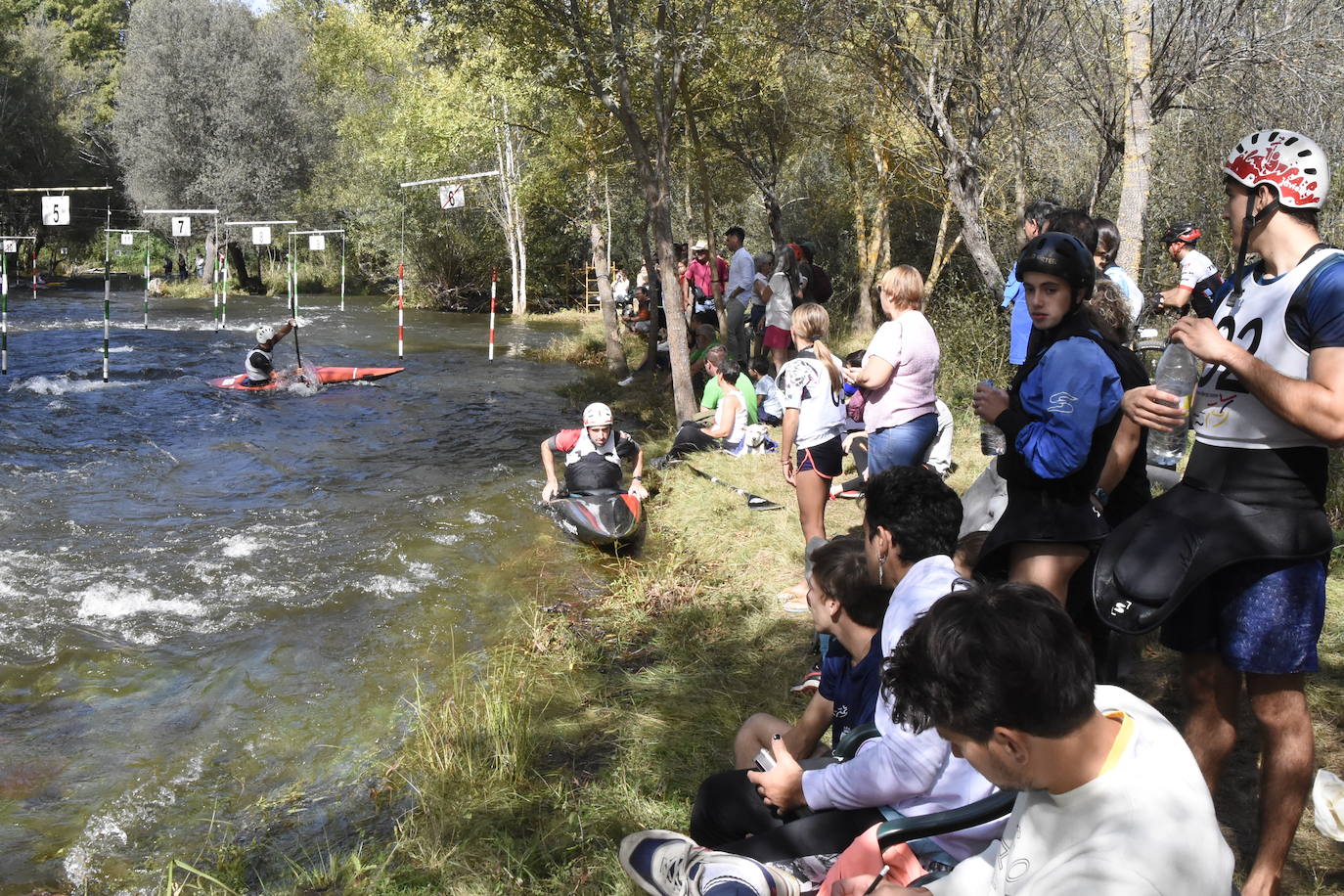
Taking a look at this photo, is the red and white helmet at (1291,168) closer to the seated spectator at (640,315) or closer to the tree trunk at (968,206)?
the tree trunk at (968,206)

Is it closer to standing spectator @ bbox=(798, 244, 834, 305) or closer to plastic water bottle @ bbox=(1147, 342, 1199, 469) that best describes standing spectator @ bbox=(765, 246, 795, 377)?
standing spectator @ bbox=(798, 244, 834, 305)

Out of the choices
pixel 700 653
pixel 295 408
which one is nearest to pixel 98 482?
pixel 295 408

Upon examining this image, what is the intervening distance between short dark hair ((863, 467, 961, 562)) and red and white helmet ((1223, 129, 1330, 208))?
115cm

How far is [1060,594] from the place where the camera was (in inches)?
132

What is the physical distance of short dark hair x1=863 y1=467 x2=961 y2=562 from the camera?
302 cm

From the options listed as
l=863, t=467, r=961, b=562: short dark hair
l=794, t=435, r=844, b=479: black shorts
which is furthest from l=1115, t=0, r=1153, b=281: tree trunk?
l=863, t=467, r=961, b=562: short dark hair

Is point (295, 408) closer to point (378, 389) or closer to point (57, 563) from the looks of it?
point (378, 389)

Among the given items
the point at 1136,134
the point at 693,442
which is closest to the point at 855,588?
the point at 1136,134

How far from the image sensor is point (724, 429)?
32.3ft

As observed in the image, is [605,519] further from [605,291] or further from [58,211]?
[58,211]

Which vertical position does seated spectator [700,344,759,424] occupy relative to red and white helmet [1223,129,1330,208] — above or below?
below

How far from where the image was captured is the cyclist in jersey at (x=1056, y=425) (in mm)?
3230

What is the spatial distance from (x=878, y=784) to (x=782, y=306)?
8690mm

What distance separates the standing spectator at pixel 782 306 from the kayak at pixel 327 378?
853 cm
